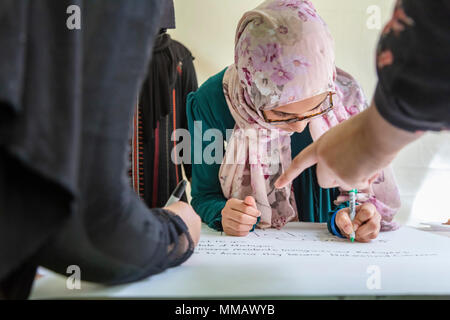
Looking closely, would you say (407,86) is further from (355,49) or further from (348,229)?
(355,49)

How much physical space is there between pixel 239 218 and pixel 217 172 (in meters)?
0.26

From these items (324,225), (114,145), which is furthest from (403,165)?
(114,145)

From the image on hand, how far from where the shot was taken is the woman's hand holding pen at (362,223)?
672 millimetres

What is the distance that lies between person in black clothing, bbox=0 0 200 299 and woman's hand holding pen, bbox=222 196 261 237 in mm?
375

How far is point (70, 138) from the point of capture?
0.22m

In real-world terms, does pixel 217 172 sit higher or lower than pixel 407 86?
lower

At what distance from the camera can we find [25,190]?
0.23 metres

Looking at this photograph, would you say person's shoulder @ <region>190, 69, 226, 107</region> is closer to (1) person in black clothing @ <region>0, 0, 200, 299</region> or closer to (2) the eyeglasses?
(2) the eyeglasses

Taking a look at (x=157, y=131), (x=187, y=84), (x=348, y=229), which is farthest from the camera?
(x=187, y=84)

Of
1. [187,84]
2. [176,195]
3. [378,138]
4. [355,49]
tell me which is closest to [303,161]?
[378,138]

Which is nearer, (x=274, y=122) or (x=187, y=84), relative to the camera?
(x=274, y=122)

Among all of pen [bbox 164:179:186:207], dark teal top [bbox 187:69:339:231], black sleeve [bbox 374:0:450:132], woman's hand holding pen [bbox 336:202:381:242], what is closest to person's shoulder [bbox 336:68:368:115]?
dark teal top [bbox 187:69:339:231]
